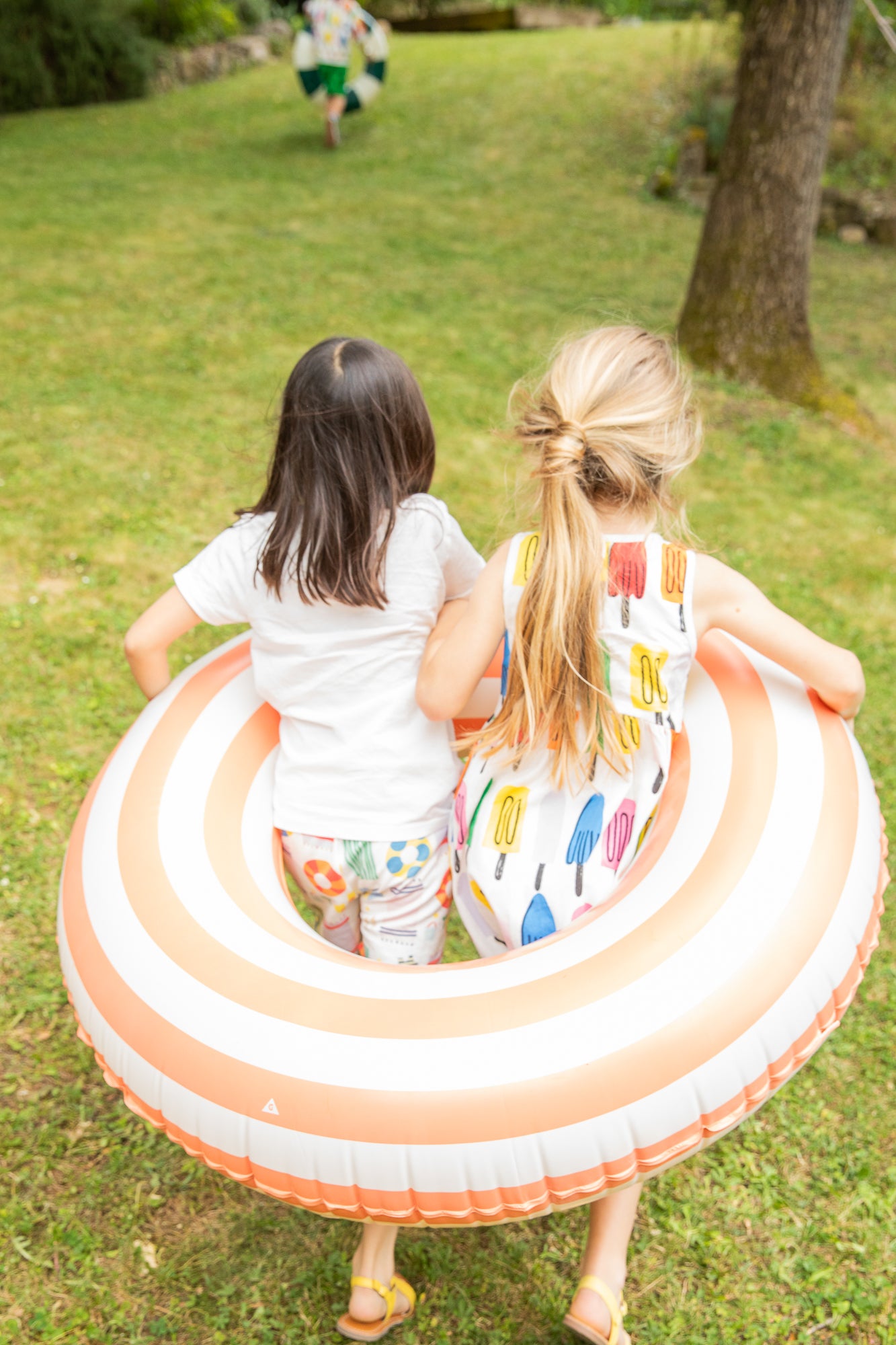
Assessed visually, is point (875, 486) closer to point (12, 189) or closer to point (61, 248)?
point (61, 248)

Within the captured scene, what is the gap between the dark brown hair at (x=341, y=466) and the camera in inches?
66.2

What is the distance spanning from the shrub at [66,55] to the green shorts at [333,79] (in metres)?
3.59

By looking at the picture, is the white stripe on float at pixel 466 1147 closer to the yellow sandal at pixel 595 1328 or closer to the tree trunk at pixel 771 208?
the yellow sandal at pixel 595 1328

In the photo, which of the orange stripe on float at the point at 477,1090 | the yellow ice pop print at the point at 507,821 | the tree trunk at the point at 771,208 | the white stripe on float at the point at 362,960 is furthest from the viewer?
the tree trunk at the point at 771,208

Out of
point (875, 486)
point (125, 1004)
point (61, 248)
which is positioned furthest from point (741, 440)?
point (61, 248)

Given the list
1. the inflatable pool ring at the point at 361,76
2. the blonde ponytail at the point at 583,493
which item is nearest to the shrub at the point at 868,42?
the inflatable pool ring at the point at 361,76

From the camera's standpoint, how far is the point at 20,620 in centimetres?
358

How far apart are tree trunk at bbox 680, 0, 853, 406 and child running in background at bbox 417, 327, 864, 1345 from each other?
14.0 ft

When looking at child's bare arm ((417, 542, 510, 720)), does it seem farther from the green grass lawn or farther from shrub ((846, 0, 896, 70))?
shrub ((846, 0, 896, 70))

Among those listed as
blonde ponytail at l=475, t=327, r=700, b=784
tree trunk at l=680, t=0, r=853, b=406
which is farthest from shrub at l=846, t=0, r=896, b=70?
blonde ponytail at l=475, t=327, r=700, b=784

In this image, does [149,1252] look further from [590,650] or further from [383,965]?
[590,650]

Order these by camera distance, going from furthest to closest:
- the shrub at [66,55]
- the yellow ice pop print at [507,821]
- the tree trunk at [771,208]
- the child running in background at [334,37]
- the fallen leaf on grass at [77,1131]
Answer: the shrub at [66,55], the child running in background at [334,37], the tree trunk at [771,208], the fallen leaf on grass at [77,1131], the yellow ice pop print at [507,821]

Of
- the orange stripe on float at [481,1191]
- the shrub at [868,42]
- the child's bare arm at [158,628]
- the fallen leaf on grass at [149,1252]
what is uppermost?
the shrub at [868,42]

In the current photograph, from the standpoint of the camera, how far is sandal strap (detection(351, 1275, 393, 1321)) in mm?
1838
